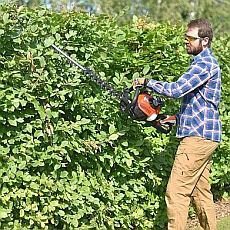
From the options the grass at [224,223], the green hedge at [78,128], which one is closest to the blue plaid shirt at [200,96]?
the green hedge at [78,128]

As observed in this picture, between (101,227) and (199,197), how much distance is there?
1003 millimetres

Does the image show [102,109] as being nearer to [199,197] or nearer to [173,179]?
[173,179]

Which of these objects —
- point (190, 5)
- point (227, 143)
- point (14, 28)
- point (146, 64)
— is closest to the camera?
point (14, 28)

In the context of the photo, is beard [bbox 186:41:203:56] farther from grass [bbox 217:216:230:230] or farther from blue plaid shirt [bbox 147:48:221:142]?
grass [bbox 217:216:230:230]

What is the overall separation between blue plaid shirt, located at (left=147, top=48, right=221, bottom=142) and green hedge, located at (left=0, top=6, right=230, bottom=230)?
61 centimetres

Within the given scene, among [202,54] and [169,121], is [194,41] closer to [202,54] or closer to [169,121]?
[202,54]

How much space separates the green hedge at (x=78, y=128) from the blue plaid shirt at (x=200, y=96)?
61 centimetres

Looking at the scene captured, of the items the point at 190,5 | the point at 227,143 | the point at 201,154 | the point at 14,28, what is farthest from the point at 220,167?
the point at 190,5

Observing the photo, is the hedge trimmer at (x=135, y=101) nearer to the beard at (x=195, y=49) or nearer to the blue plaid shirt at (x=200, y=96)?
the blue plaid shirt at (x=200, y=96)

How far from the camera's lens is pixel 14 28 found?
196 inches

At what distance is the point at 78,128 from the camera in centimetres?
542

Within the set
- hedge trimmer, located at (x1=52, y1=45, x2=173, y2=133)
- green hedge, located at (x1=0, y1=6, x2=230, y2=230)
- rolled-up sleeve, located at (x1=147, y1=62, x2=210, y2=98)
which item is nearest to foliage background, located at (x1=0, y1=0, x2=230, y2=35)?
green hedge, located at (x1=0, y1=6, x2=230, y2=230)

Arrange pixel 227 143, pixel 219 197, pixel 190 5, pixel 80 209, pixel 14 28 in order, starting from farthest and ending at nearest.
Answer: pixel 190 5 < pixel 219 197 < pixel 227 143 < pixel 80 209 < pixel 14 28

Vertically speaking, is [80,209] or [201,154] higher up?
[201,154]
